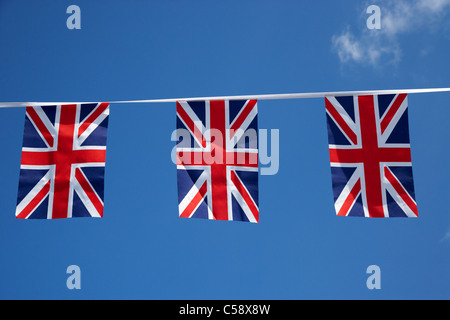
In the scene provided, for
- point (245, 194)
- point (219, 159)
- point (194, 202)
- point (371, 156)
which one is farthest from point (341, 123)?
point (194, 202)

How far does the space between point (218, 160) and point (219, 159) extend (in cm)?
3

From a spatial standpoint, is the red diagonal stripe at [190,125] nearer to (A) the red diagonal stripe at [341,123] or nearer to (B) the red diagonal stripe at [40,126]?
(A) the red diagonal stripe at [341,123]

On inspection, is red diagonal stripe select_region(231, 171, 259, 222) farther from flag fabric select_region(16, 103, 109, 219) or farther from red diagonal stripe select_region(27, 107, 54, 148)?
red diagonal stripe select_region(27, 107, 54, 148)

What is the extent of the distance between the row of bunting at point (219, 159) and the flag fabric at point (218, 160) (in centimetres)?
2

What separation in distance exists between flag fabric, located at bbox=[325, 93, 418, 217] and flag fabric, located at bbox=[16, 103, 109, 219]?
13.7 feet

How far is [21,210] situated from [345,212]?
18.4 ft

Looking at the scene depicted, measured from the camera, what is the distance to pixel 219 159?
25.0ft

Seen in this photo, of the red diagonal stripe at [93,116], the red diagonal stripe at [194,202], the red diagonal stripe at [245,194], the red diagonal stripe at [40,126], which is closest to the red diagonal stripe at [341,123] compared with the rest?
the red diagonal stripe at [245,194]

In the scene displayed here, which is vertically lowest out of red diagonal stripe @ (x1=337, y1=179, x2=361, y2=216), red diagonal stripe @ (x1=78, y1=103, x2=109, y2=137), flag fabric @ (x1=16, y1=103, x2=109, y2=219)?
red diagonal stripe @ (x1=337, y1=179, x2=361, y2=216)

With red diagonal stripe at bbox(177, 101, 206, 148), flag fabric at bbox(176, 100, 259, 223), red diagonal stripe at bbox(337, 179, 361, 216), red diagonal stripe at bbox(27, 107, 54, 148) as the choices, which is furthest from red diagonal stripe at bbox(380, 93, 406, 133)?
red diagonal stripe at bbox(27, 107, 54, 148)

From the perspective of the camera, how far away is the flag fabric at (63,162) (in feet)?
24.7

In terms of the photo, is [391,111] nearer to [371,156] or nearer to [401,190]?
[371,156]

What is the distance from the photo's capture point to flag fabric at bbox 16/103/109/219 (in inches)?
296

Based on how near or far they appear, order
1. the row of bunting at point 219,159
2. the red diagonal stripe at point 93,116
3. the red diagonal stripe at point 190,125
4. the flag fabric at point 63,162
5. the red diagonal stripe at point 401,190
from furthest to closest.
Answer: the red diagonal stripe at point 93,116 < the red diagonal stripe at point 190,125 < the flag fabric at point 63,162 < the row of bunting at point 219,159 < the red diagonal stripe at point 401,190
